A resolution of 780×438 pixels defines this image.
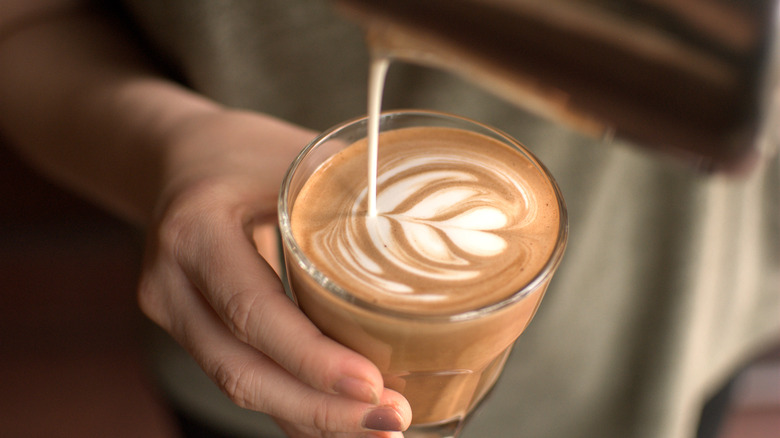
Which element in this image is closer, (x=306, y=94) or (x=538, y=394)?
(x=306, y=94)

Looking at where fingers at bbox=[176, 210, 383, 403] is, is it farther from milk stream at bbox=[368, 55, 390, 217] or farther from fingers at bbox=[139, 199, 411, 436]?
milk stream at bbox=[368, 55, 390, 217]

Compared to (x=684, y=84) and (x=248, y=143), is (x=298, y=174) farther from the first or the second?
(x=684, y=84)

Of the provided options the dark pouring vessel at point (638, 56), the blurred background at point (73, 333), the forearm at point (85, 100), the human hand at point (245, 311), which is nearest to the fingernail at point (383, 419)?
the human hand at point (245, 311)

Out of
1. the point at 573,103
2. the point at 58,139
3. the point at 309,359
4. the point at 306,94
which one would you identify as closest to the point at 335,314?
the point at 309,359

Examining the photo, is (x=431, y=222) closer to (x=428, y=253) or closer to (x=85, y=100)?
(x=428, y=253)

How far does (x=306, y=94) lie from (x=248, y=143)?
27cm

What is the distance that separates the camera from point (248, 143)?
2.58 ft

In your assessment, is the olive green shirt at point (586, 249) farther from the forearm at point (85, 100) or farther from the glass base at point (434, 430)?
the glass base at point (434, 430)

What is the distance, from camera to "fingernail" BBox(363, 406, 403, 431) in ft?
1.89

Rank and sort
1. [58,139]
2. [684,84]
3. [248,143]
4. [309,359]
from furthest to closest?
[58,139] → [248,143] → [309,359] → [684,84]

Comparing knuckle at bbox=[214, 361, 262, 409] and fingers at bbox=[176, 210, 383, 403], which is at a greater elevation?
fingers at bbox=[176, 210, 383, 403]

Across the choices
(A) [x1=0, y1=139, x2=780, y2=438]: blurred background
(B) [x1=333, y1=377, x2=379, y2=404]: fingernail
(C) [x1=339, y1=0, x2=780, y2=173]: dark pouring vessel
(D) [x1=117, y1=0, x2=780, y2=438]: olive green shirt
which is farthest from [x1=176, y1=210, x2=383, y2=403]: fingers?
(A) [x1=0, y1=139, x2=780, y2=438]: blurred background

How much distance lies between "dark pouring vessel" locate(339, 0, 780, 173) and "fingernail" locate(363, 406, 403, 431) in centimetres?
29

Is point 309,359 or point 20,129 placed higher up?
point 20,129
